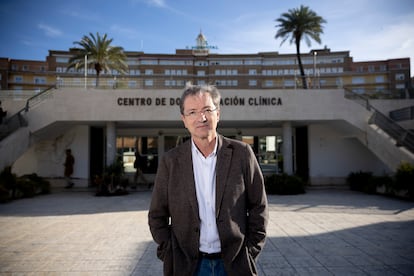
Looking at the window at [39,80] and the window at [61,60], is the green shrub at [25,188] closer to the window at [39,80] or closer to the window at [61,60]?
the window at [39,80]

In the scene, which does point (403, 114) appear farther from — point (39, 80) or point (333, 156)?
point (39, 80)

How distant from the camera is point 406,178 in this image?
10.7 meters

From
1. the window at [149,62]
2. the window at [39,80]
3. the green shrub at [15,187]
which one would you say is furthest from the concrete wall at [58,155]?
the window at [39,80]

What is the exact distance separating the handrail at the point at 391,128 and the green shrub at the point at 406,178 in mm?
2042

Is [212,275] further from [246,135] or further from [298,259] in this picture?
[246,135]

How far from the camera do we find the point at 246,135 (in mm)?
18781

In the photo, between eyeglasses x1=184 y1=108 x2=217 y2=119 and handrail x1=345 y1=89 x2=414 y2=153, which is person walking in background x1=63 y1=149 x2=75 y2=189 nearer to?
eyeglasses x1=184 y1=108 x2=217 y2=119

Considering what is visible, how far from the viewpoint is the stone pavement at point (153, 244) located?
14.5 feet

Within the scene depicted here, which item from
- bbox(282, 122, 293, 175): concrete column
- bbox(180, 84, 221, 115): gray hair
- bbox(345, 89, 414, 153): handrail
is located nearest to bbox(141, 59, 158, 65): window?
bbox(282, 122, 293, 175): concrete column

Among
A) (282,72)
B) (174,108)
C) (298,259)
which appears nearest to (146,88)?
(174,108)

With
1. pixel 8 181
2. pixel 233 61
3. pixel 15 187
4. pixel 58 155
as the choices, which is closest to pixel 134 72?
pixel 233 61

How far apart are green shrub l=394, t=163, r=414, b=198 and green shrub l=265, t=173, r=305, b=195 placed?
158 inches

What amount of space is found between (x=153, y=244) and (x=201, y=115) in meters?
4.43

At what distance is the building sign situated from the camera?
13695 mm
